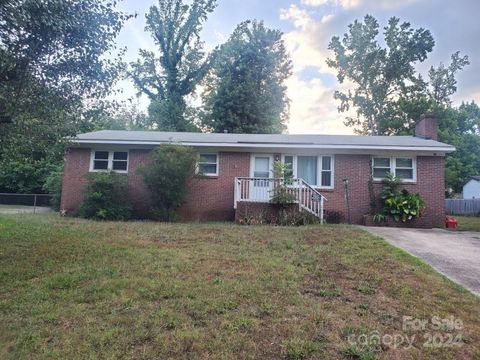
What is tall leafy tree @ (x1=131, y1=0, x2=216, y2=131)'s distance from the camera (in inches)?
1160

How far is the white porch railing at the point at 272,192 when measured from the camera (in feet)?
40.1

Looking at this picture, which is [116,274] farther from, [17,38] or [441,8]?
[441,8]

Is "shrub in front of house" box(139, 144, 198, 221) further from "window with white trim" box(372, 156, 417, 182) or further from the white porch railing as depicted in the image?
"window with white trim" box(372, 156, 417, 182)

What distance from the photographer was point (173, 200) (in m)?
12.4

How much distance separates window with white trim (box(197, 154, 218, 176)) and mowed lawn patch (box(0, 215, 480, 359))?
6.80 meters

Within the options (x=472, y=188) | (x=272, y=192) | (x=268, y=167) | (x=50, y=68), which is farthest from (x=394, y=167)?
(x=472, y=188)

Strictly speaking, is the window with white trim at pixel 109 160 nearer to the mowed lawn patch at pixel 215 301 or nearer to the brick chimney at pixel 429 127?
the mowed lawn patch at pixel 215 301

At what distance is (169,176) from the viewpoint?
12.1m

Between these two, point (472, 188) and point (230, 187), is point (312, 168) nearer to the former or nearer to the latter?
point (230, 187)

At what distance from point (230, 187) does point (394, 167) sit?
674cm

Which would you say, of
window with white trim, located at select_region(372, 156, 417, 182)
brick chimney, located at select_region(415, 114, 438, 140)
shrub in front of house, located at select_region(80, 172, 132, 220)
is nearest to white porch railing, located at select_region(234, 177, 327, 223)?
window with white trim, located at select_region(372, 156, 417, 182)

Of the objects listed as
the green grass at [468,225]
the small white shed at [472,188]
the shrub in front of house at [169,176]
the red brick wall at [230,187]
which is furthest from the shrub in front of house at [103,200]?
the small white shed at [472,188]

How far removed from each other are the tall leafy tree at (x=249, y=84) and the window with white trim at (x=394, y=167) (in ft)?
55.1

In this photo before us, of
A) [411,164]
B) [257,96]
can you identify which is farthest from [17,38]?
[257,96]
